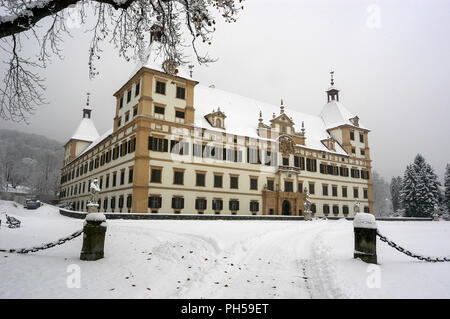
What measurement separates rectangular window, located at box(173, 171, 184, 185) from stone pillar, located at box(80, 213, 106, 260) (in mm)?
20554

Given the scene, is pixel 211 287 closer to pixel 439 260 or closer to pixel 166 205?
pixel 439 260

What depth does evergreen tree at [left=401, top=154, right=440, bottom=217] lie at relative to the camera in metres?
48.2

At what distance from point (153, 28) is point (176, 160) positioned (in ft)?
66.8

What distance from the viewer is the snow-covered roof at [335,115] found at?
47.8m

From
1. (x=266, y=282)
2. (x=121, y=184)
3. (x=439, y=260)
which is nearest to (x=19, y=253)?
(x=266, y=282)

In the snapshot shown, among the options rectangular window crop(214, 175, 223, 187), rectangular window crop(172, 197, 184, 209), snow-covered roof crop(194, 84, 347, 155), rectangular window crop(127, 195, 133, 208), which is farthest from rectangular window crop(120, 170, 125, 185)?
rectangular window crop(214, 175, 223, 187)

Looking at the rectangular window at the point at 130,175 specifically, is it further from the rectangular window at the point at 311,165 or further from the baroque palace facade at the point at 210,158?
the rectangular window at the point at 311,165

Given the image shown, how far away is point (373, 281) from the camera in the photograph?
20.5 feet

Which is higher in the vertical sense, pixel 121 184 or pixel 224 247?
pixel 121 184

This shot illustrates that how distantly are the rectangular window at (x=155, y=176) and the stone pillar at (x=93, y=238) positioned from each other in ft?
64.1

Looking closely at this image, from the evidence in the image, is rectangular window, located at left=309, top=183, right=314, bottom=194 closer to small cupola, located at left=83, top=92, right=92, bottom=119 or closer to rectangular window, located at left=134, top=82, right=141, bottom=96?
rectangular window, located at left=134, top=82, right=141, bottom=96

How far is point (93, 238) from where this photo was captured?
27.2ft

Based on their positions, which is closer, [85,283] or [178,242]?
[85,283]
